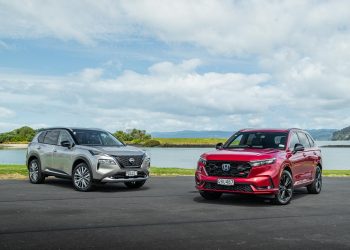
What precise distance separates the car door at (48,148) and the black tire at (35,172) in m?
0.30

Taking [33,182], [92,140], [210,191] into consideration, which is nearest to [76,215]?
[210,191]

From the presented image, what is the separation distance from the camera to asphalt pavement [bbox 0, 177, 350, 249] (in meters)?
6.72

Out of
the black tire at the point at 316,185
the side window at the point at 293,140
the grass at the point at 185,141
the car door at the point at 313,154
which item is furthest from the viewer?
the grass at the point at 185,141

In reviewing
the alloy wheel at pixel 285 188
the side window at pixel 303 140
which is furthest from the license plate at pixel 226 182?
the side window at pixel 303 140

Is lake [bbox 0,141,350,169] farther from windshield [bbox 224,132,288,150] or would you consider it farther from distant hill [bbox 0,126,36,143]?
distant hill [bbox 0,126,36,143]

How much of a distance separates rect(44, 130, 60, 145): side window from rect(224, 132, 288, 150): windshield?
18.9 feet

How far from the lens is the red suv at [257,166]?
10.7 metres

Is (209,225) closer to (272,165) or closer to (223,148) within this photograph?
(272,165)

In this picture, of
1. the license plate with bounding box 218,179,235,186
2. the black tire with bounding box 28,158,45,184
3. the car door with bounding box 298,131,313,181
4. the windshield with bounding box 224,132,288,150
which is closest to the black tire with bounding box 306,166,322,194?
the car door with bounding box 298,131,313,181

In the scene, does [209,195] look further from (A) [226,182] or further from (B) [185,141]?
(B) [185,141]

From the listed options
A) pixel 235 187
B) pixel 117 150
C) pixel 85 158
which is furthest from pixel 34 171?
pixel 235 187

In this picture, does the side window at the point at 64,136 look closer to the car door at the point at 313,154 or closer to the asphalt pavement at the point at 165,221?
the asphalt pavement at the point at 165,221

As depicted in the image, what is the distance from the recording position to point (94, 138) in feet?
48.5

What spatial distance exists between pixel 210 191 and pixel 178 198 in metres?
1.14
